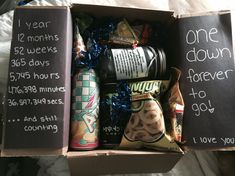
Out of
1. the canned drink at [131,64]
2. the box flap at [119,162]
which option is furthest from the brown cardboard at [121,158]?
the canned drink at [131,64]

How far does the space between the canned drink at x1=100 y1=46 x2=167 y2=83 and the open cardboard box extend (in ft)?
0.24

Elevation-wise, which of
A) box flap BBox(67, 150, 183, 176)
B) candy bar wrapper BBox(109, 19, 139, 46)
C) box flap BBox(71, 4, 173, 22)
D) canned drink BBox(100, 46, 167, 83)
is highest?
box flap BBox(71, 4, 173, 22)

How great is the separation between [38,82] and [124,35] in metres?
0.36

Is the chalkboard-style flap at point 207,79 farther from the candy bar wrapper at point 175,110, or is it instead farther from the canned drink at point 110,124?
the canned drink at point 110,124

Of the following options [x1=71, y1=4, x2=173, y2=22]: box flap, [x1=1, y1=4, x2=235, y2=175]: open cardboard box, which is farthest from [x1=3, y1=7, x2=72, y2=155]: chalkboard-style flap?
[x1=71, y1=4, x2=173, y2=22]: box flap

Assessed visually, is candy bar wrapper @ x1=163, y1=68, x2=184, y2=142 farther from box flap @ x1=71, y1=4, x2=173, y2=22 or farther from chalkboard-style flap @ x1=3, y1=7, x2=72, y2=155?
chalkboard-style flap @ x1=3, y1=7, x2=72, y2=155

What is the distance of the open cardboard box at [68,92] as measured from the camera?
79 centimetres

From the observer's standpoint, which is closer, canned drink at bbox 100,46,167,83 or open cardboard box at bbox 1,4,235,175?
open cardboard box at bbox 1,4,235,175

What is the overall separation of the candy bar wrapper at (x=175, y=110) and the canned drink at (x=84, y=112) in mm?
238

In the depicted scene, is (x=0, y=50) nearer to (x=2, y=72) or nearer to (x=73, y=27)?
(x=2, y=72)

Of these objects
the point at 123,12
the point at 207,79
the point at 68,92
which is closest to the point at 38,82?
the point at 68,92

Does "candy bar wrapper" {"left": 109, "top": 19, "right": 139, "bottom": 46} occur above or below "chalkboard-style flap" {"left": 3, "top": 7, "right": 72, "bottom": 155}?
above

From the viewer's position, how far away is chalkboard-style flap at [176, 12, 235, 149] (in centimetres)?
83

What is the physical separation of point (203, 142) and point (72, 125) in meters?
0.42
